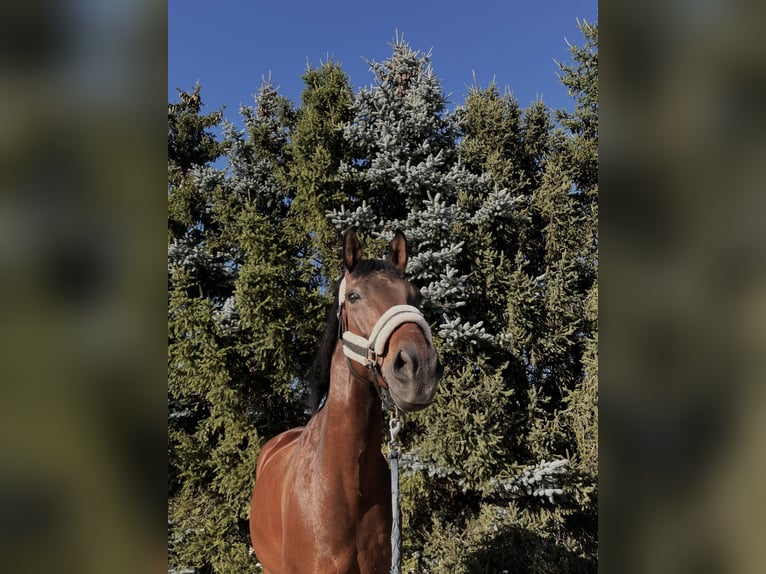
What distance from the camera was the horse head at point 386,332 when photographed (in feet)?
5.39

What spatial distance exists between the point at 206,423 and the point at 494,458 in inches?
135

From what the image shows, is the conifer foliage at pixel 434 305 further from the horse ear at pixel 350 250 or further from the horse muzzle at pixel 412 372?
the horse muzzle at pixel 412 372

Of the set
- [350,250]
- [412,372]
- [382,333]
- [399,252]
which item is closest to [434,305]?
[399,252]

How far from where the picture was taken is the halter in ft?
5.83

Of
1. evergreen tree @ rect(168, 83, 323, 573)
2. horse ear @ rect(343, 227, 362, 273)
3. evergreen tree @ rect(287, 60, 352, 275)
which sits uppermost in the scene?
evergreen tree @ rect(287, 60, 352, 275)

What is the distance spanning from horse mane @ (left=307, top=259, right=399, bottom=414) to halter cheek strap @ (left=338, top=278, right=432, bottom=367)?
291 mm

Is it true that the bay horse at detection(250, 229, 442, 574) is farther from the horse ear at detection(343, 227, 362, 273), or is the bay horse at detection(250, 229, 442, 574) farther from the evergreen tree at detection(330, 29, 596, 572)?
the evergreen tree at detection(330, 29, 596, 572)

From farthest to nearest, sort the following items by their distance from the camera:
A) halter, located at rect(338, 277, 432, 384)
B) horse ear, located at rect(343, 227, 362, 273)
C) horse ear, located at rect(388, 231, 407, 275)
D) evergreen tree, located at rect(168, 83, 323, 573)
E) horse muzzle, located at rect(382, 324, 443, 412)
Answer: evergreen tree, located at rect(168, 83, 323, 573)
horse ear, located at rect(388, 231, 407, 275)
horse ear, located at rect(343, 227, 362, 273)
halter, located at rect(338, 277, 432, 384)
horse muzzle, located at rect(382, 324, 443, 412)

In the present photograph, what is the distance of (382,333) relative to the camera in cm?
179

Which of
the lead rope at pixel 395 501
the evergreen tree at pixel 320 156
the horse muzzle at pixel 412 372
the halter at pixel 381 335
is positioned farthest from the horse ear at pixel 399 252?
the evergreen tree at pixel 320 156

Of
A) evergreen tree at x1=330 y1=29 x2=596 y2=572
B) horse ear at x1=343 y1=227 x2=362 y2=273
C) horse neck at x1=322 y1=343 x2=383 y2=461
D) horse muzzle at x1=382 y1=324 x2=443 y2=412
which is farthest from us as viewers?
evergreen tree at x1=330 y1=29 x2=596 y2=572

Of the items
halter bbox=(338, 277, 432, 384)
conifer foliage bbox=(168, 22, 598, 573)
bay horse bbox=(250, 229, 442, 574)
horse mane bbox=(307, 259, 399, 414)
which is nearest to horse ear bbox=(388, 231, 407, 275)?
bay horse bbox=(250, 229, 442, 574)

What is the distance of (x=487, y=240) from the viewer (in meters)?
5.80

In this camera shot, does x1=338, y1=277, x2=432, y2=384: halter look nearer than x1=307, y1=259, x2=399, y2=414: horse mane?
Yes
